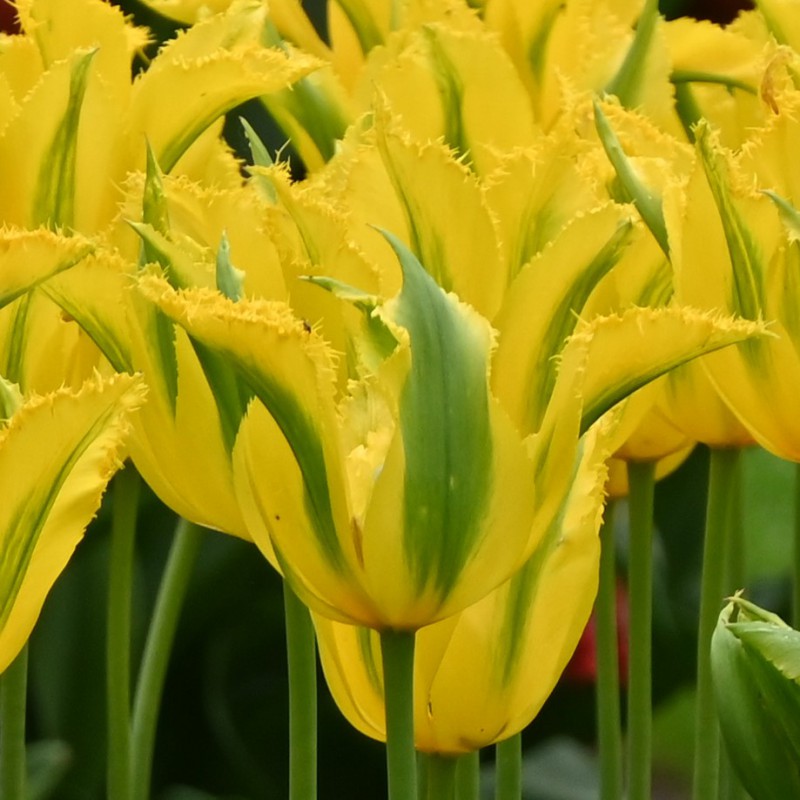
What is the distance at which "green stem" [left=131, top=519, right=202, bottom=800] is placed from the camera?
18.5 inches

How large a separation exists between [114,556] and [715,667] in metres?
0.20

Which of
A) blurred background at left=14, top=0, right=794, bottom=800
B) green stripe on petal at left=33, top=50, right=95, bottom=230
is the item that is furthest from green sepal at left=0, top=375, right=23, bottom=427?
blurred background at left=14, top=0, right=794, bottom=800

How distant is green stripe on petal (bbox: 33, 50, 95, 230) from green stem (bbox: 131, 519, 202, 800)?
0.32 feet

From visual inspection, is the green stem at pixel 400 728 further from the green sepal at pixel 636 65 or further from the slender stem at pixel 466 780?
the green sepal at pixel 636 65

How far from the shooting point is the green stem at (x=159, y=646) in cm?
47

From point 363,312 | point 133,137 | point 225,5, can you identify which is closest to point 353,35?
point 225,5

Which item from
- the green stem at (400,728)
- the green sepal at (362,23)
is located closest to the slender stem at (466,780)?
the green stem at (400,728)

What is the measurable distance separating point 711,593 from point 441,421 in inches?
7.1

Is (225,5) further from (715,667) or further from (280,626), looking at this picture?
(280,626)

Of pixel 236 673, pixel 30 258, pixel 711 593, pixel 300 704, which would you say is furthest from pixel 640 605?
pixel 236 673

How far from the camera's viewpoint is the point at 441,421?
30cm

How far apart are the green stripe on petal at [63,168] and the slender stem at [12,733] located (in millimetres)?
107

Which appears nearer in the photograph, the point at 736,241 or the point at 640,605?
the point at 736,241

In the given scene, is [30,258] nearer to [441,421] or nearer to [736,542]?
[441,421]
